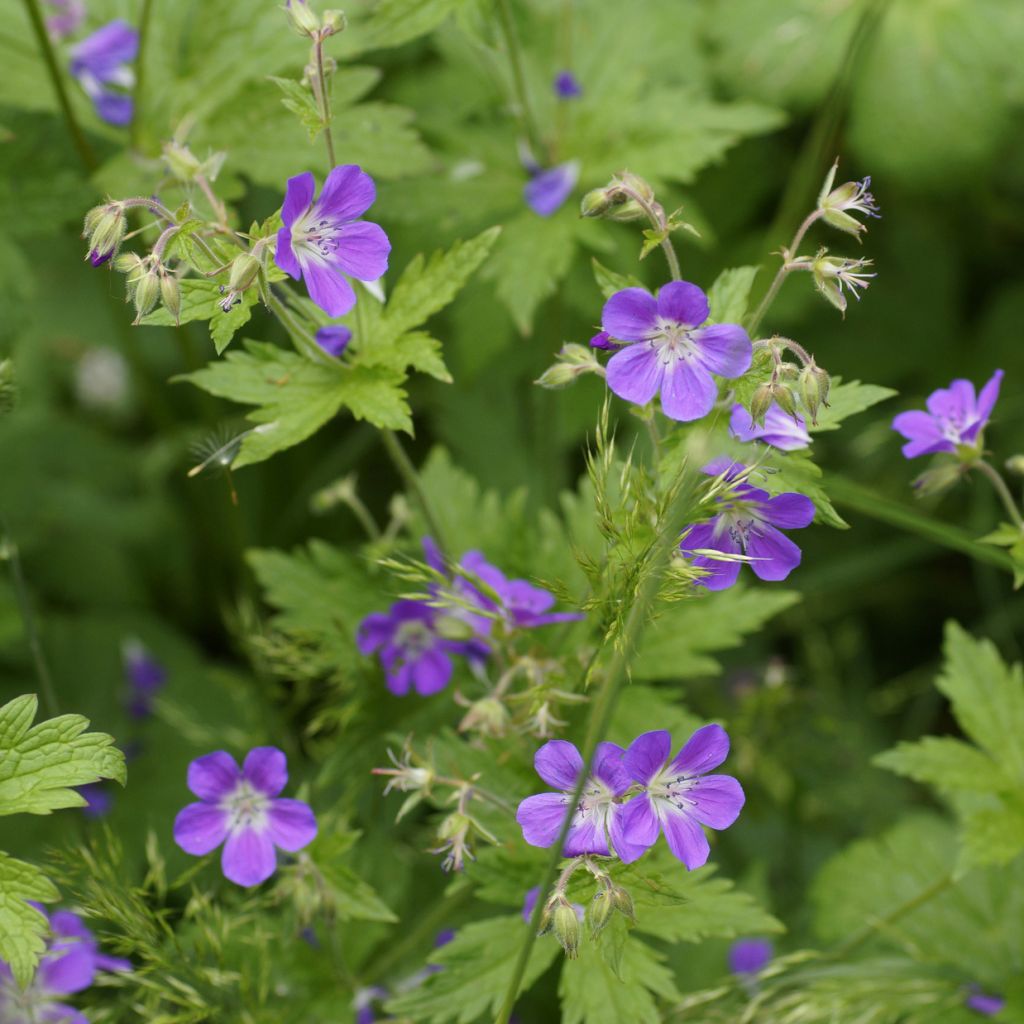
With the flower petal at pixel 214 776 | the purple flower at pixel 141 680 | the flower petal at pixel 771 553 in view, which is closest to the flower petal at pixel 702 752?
the flower petal at pixel 771 553

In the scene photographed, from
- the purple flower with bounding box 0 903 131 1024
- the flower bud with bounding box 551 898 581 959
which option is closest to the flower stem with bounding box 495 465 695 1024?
the flower bud with bounding box 551 898 581 959

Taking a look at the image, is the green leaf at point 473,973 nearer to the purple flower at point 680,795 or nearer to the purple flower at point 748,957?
→ the purple flower at point 680,795

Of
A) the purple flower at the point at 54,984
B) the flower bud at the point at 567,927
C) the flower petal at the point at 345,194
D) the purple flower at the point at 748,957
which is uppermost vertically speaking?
the flower petal at the point at 345,194

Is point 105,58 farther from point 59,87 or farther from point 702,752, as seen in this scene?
point 702,752

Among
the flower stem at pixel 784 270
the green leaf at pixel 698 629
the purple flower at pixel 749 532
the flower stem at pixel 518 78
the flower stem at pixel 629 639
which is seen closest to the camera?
the flower stem at pixel 629 639

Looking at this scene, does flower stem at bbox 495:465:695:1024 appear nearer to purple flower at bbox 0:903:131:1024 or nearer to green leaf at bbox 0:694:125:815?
green leaf at bbox 0:694:125:815

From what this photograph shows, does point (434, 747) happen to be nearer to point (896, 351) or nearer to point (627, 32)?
point (627, 32)
